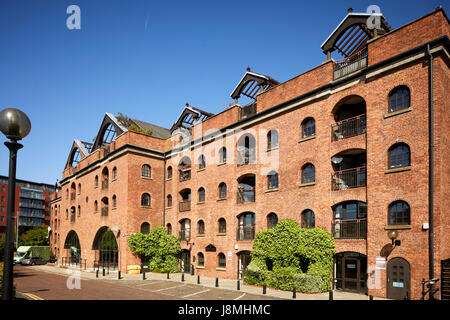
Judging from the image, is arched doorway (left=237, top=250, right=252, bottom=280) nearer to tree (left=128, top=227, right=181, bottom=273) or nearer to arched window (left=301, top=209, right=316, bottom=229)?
arched window (left=301, top=209, right=316, bottom=229)

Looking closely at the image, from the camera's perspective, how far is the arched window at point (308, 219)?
21812 mm

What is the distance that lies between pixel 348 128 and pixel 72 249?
4096cm

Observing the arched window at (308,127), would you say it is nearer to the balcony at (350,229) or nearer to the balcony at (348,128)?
the balcony at (348,128)

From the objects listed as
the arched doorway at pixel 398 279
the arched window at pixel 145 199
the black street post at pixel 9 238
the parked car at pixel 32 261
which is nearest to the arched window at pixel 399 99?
the arched doorway at pixel 398 279

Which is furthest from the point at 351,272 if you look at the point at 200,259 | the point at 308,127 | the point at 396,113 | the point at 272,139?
the point at 200,259

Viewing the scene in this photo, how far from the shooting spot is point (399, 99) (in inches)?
713

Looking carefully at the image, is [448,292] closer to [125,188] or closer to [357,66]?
[357,66]

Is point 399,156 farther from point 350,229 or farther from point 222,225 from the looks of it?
point 222,225

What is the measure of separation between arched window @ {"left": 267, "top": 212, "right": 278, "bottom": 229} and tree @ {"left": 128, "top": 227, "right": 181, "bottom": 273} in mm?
11203

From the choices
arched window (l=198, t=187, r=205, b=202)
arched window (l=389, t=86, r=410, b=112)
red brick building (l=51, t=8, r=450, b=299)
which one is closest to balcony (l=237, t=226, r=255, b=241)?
red brick building (l=51, t=8, r=450, b=299)

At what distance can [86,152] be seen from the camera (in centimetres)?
4741

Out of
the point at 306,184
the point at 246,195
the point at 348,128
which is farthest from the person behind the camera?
the point at 246,195

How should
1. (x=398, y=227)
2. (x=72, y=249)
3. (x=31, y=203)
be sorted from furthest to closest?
(x=31, y=203) < (x=72, y=249) < (x=398, y=227)
